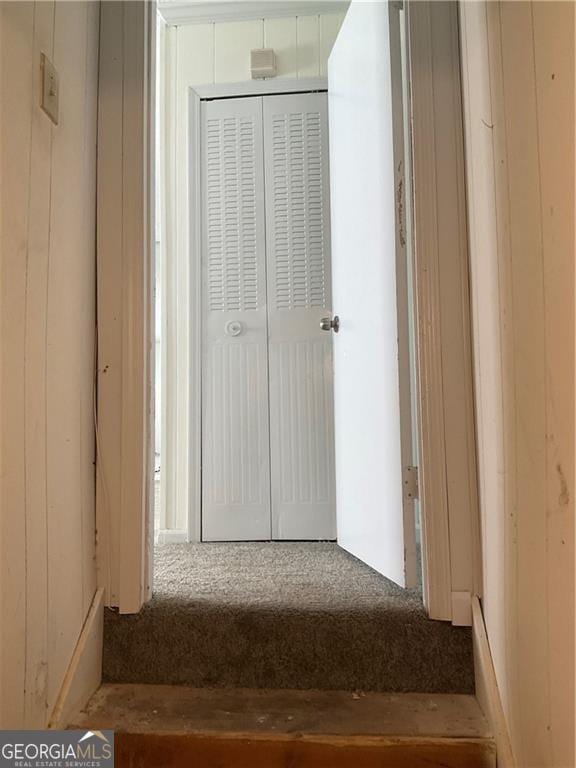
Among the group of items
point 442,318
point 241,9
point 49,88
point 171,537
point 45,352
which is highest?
point 241,9

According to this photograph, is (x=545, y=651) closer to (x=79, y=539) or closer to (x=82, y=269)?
(x=79, y=539)

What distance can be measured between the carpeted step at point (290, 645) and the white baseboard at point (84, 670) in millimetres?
31

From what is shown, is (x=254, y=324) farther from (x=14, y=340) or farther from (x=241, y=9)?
(x=241, y=9)

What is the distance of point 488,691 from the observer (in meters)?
1.07

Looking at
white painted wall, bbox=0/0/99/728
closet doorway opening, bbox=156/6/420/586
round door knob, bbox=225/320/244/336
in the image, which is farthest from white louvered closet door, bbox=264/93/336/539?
white painted wall, bbox=0/0/99/728

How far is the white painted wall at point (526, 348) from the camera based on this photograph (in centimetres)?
75

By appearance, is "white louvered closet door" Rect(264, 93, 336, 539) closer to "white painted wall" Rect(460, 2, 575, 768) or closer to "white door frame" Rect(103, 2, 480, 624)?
"white door frame" Rect(103, 2, 480, 624)

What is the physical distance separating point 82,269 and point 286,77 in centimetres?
152

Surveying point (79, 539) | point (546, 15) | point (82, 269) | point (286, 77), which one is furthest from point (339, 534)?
point (286, 77)

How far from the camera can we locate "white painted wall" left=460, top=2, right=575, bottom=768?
0.75m

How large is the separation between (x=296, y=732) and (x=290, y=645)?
0.21 meters

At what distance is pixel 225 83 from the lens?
219 cm

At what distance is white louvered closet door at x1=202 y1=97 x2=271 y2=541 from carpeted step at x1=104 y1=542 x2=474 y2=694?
0.75m

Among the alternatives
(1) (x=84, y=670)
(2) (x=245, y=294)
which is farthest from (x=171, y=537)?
(2) (x=245, y=294)
